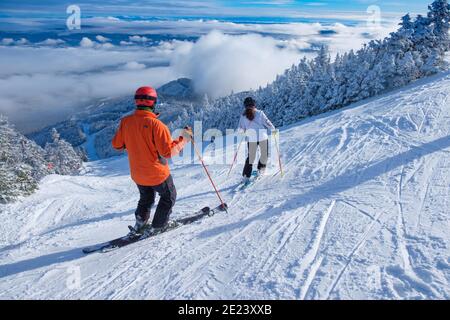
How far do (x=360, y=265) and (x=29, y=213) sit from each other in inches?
293

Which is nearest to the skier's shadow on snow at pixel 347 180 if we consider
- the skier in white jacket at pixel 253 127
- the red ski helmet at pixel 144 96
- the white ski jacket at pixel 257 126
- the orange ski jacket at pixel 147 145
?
the orange ski jacket at pixel 147 145

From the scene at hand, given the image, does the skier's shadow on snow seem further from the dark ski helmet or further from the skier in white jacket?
the dark ski helmet

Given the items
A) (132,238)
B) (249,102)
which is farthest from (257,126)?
(132,238)

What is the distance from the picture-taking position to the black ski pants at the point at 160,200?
5.48 metres

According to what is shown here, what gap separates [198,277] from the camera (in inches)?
181

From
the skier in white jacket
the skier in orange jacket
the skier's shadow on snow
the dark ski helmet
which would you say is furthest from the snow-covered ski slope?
the dark ski helmet

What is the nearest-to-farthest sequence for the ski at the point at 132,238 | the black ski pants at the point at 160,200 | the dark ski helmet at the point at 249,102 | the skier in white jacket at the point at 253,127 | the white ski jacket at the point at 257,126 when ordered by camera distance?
the black ski pants at the point at 160,200
the ski at the point at 132,238
the dark ski helmet at the point at 249,102
the skier in white jacket at the point at 253,127
the white ski jacket at the point at 257,126

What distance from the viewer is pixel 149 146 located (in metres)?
5.08

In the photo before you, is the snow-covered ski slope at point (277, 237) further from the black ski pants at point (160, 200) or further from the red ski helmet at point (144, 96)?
the red ski helmet at point (144, 96)

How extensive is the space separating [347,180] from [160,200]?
175 inches

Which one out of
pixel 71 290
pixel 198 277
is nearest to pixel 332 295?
pixel 198 277

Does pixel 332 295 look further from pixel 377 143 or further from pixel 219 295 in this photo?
pixel 377 143

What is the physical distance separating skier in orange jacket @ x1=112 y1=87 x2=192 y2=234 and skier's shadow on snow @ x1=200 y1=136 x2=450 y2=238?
114 cm
